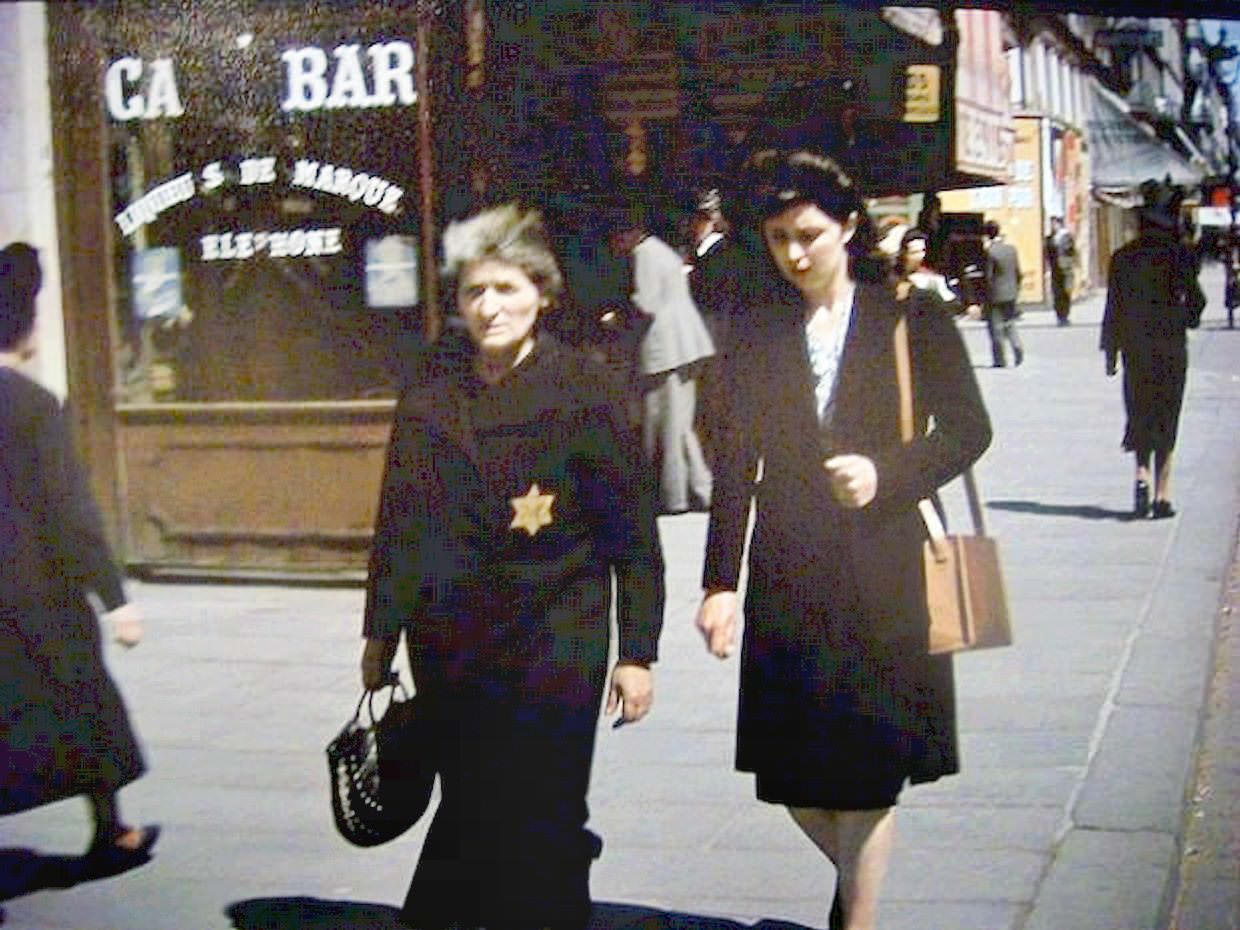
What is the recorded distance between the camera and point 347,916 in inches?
173

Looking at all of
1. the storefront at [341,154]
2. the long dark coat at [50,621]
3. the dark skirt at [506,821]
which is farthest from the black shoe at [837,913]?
the long dark coat at [50,621]

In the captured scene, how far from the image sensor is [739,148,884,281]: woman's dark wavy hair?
369 centimetres

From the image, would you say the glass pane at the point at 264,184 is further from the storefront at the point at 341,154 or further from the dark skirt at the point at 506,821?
the dark skirt at the point at 506,821

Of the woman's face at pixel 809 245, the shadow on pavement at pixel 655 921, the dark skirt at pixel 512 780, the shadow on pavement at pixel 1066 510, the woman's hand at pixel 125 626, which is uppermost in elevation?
the woman's face at pixel 809 245

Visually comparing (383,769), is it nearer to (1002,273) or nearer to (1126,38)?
(1002,273)

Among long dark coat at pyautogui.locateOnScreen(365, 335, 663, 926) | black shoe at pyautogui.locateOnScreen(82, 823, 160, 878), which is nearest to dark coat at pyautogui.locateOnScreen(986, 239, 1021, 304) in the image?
long dark coat at pyautogui.locateOnScreen(365, 335, 663, 926)

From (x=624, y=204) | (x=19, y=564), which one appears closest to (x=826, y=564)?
(x=624, y=204)

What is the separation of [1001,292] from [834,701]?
2.19 ft

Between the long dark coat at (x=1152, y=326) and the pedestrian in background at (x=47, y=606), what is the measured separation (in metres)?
1.60

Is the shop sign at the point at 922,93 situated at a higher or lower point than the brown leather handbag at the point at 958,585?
higher

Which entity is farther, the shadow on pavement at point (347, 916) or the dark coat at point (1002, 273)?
the shadow on pavement at point (347, 916)

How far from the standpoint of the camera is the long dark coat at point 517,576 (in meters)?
3.89

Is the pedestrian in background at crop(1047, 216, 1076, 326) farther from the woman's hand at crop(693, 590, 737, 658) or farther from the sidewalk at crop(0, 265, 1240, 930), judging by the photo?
the woman's hand at crop(693, 590, 737, 658)

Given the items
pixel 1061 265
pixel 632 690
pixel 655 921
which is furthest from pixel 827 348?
pixel 655 921
